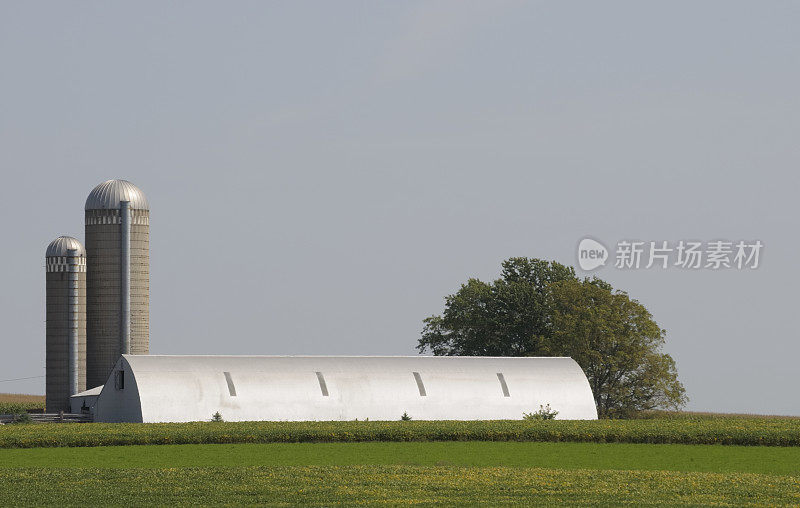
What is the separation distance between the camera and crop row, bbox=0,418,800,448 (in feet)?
161

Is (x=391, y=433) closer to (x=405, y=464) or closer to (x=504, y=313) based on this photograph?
(x=405, y=464)

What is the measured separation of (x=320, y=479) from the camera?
103 feet

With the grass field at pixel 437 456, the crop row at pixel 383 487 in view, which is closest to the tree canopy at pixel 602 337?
the grass field at pixel 437 456

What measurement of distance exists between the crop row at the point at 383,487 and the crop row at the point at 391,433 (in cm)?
1434

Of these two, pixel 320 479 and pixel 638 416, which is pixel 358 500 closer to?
pixel 320 479

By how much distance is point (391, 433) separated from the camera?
51.1 m

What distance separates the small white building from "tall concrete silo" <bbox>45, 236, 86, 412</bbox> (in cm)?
1087

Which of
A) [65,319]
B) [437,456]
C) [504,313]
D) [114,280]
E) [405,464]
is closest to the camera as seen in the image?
[405,464]

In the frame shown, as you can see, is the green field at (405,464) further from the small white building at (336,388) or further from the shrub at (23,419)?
the shrub at (23,419)

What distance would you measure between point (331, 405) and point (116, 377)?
11.7 metres

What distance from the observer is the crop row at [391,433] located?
49094mm

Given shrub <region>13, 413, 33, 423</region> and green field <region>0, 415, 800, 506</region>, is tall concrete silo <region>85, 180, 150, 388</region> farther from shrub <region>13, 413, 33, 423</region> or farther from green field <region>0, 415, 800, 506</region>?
green field <region>0, 415, 800, 506</region>

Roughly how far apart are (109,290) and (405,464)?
4247 cm

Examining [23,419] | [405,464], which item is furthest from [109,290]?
[405,464]
